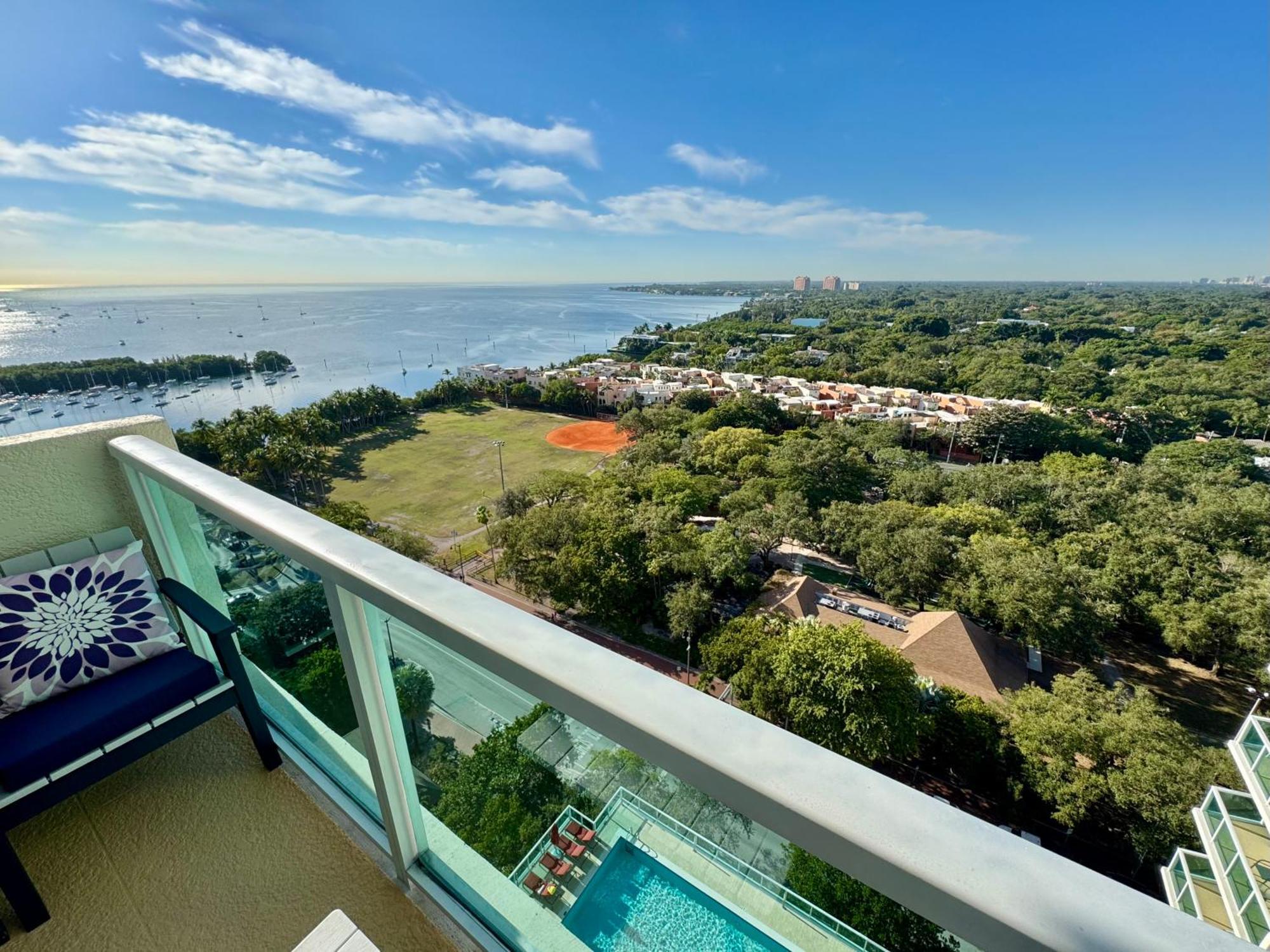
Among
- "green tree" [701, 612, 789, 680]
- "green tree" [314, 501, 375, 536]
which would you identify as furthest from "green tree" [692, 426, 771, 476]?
"green tree" [314, 501, 375, 536]

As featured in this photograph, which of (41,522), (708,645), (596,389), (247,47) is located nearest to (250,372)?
(596,389)

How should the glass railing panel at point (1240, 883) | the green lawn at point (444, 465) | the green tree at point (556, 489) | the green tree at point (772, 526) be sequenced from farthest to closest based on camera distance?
the green lawn at point (444, 465) → the green tree at point (556, 489) → the green tree at point (772, 526) → the glass railing panel at point (1240, 883)

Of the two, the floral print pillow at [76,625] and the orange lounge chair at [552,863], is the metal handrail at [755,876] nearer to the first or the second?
the orange lounge chair at [552,863]

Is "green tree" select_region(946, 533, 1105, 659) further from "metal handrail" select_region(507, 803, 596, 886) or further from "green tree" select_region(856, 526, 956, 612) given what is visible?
"metal handrail" select_region(507, 803, 596, 886)

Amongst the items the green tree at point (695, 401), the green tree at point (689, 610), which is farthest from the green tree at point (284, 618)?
the green tree at point (695, 401)

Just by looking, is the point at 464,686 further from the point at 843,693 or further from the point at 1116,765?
the point at 1116,765

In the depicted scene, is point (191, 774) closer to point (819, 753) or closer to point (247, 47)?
point (819, 753)

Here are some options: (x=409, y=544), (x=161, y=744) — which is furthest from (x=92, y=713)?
(x=409, y=544)
